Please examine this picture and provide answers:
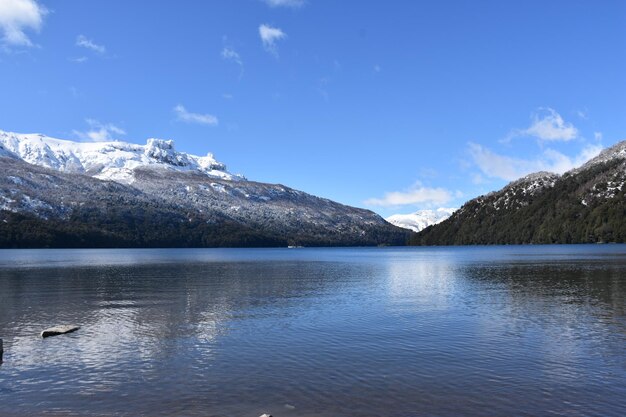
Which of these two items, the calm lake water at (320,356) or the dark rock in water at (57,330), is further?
the dark rock in water at (57,330)

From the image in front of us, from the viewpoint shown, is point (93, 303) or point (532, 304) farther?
point (93, 303)

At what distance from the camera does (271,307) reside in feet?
209

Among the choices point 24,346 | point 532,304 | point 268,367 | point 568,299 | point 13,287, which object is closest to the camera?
point 268,367

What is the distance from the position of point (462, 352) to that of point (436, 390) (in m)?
9.94

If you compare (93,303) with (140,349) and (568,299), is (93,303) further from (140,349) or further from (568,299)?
(568,299)

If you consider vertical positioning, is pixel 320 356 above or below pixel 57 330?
below

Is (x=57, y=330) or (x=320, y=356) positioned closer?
(x=320, y=356)

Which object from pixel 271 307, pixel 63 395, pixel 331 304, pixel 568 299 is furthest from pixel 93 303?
pixel 568 299

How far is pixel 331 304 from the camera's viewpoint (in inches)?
2589

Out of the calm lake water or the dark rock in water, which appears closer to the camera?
the calm lake water

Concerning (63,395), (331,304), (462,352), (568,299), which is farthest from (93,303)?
(568,299)

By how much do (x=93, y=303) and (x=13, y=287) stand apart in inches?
1329

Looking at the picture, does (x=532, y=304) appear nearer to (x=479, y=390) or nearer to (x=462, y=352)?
(x=462, y=352)

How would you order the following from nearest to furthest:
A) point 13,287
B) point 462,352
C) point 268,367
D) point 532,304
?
point 268,367
point 462,352
point 532,304
point 13,287
